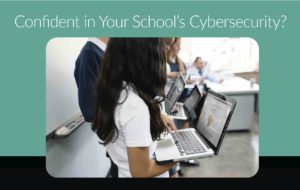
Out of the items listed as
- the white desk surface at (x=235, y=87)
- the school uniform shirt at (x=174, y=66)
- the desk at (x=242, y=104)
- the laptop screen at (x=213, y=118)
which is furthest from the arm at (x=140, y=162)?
the desk at (x=242, y=104)

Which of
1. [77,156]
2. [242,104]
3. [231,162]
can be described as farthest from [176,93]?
[242,104]

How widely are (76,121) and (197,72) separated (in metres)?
1.42

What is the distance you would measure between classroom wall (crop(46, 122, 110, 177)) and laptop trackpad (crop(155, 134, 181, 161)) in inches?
20.6

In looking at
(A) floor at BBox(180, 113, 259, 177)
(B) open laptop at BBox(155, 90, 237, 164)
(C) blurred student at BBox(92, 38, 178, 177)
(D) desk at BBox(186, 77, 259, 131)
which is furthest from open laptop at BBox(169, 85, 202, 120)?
(D) desk at BBox(186, 77, 259, 131)

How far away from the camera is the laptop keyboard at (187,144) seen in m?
0.70

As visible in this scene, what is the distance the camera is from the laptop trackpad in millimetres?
713

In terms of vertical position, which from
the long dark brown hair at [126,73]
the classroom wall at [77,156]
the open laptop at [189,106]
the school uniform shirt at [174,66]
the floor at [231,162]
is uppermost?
the school uniform shirt at [174,66]

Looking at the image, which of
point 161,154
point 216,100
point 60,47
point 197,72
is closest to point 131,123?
point 161,154

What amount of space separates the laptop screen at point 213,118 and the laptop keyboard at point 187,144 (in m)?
0.05

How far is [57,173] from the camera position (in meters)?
0.95

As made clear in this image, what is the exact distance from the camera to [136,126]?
59 cm

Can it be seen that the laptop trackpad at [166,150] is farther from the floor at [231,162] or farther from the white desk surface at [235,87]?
the white desk surface at [235,87]

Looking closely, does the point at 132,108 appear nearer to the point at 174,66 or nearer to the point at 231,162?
the point at 174,66

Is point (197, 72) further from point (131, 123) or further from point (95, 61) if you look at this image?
point (131, 123)
